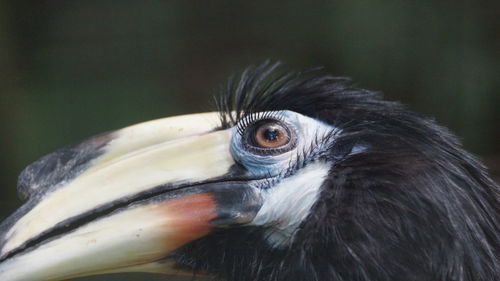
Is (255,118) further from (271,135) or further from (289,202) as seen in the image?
(289,202)

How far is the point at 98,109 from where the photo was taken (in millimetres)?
3166

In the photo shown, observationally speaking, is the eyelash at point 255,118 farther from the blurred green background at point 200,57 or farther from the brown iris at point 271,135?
the blurred green background at point 200,57

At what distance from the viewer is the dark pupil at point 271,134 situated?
1708 mm

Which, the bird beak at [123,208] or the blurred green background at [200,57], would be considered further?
the blurred green background at [200,57]

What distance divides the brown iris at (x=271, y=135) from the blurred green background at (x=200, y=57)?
1254 mm

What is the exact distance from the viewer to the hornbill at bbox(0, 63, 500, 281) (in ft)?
5.19

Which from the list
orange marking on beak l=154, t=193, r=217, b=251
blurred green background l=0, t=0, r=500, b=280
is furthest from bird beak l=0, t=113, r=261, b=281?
blurred green background l=0, t=0, r=500, b=280

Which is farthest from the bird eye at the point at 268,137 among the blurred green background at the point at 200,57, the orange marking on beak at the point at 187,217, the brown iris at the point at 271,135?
the blurred green background at the point at 200,57

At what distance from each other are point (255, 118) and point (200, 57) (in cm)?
158

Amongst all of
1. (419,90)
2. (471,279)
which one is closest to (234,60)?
(419,90)

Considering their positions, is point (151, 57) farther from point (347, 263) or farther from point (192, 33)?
point (347, 263)

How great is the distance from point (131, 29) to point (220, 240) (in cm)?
170

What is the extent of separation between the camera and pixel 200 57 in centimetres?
329

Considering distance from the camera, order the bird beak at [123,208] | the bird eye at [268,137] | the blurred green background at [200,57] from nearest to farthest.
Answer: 1. the bird beak at [123,208]
2. the bird eye at [268,137]
3. the blurred green background at [200,57]
